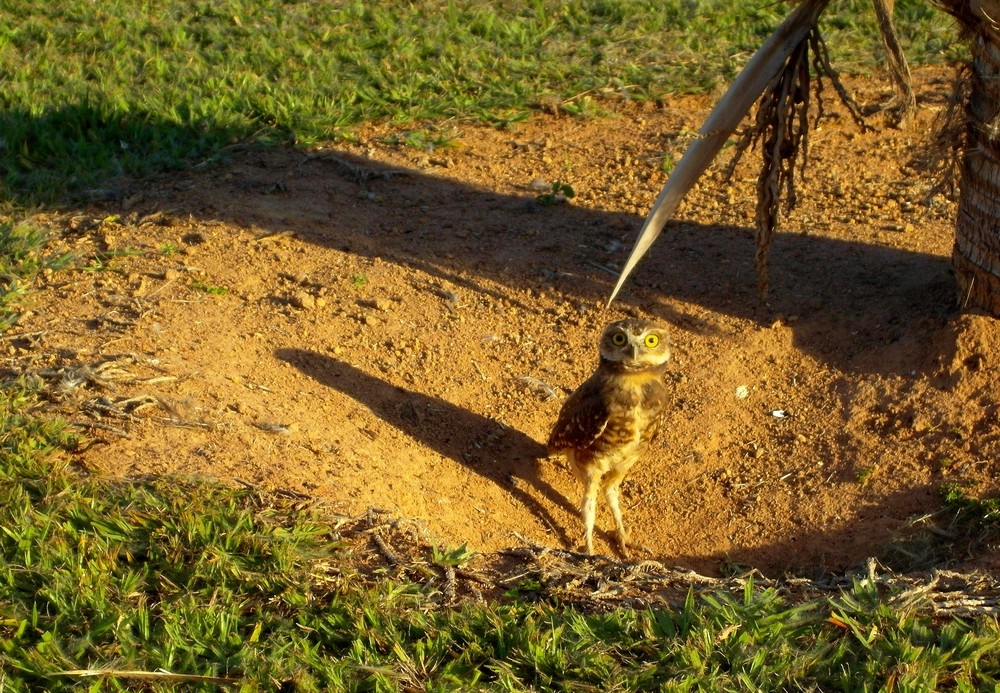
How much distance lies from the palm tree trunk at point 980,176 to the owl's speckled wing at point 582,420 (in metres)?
1.88

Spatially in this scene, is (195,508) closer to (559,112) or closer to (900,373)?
(900,373)

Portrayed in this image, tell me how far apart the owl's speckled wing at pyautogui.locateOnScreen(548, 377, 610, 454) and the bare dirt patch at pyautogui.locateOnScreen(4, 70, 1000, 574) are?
1.20ft

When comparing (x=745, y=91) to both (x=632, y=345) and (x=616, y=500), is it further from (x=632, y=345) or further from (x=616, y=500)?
(x=616, y=500)

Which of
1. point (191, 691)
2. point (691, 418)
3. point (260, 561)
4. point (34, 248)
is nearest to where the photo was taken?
point (191, 691)

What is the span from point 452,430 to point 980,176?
2.79 metres

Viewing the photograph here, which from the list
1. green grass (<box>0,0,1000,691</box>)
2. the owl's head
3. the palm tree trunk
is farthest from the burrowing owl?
the palm tree trunk

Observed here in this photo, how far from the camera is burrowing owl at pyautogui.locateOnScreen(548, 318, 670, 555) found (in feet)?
17.5

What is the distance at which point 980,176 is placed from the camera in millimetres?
5414

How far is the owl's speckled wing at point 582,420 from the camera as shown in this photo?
17.4 ft

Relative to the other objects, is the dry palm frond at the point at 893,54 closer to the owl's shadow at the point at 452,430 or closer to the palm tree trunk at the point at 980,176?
the palm tree trunk at the point at 980,176

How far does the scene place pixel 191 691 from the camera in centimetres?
364

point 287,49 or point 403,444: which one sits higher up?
point 287,49

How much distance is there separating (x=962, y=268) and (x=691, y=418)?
151 cm

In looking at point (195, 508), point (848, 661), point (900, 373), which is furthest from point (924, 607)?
point (195, 508)
